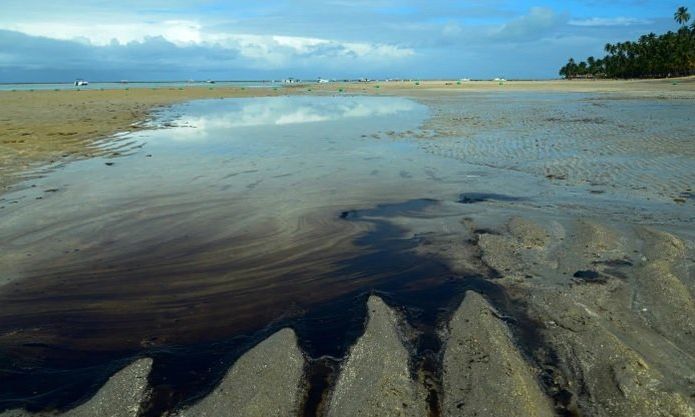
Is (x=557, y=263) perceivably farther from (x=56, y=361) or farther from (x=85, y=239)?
(x=85, y=239)

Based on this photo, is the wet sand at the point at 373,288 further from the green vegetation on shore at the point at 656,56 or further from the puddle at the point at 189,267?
the green vegetation on shore at the point at 656,56

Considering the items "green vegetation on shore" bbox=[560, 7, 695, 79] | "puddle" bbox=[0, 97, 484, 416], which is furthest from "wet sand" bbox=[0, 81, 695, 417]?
"green vegetation on shore" bbox=[560, 7, 695, 79]

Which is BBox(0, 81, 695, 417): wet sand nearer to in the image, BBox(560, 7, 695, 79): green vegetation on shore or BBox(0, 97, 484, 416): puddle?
BBox(0, 97, 484, 416): puddle

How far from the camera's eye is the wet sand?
3893 mm

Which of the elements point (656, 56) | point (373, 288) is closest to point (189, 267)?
point (373, 288)

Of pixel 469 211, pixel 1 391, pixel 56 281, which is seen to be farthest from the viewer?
pixel 469 211

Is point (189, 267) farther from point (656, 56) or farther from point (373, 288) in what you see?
point (656, 56)

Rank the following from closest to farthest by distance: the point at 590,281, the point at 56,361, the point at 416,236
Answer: the point at 56,361 → the point at 590,281 → the point at 416,236

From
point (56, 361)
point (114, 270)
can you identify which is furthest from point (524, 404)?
point (114, 270)

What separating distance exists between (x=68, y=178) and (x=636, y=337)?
12975 millimetres

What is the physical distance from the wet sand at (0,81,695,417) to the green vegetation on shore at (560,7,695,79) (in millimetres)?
101083

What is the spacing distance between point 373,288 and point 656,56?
4519 inches

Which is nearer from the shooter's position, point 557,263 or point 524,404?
point 524,404

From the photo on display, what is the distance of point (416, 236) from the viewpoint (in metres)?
7.77
